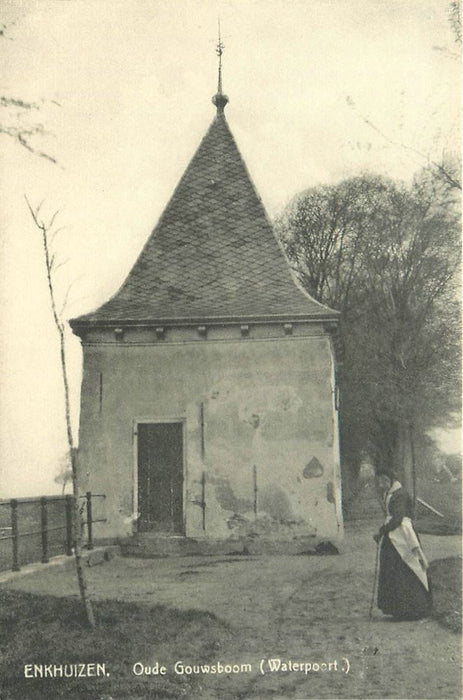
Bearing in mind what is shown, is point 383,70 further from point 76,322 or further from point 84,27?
point 76,322

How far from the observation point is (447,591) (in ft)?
26.6

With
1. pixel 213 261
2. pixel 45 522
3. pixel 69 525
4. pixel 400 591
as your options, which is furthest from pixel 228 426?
pixel 400 591

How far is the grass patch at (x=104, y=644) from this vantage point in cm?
556

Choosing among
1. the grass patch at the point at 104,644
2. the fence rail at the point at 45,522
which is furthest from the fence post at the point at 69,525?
the grass patch at the point at 104,644

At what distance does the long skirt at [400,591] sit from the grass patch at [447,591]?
21 cm

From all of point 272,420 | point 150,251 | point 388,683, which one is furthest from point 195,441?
point 388,683

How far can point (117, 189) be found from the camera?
1119 cm

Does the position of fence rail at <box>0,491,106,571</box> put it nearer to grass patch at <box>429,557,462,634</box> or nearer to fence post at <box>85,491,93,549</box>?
fence post at <box>85,491,93,549</box>

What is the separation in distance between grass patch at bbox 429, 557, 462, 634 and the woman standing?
0.21m

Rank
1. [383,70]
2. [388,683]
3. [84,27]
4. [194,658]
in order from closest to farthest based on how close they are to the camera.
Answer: [388,683] → [194,658] → [84,27] → [383,70]

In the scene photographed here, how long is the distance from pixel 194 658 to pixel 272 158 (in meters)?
10.7

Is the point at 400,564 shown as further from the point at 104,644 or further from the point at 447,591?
the point at 104,644

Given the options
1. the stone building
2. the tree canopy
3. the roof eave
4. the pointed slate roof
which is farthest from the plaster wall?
the tree canopy

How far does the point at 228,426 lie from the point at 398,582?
17.8 ft
